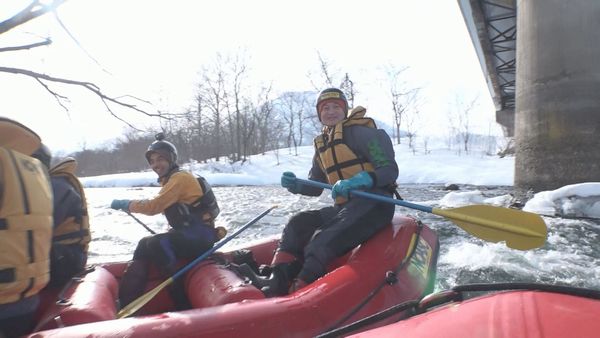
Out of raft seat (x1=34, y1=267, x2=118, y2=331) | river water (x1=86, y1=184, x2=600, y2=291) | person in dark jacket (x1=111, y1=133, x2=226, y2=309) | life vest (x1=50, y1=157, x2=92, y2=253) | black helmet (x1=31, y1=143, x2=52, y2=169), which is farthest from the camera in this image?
river water (x1=86, y1=184, x2=600, y2=291)

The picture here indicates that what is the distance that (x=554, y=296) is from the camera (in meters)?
1.28

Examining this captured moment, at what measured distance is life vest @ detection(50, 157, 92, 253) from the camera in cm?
300

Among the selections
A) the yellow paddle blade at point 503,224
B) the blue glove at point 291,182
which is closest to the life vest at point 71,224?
the blue glove at point 291,182

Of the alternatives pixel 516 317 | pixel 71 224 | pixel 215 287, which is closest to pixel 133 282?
pixel 71 224

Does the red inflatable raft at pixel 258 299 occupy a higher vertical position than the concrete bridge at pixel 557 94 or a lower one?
lower

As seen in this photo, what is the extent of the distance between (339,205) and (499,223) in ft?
4.27

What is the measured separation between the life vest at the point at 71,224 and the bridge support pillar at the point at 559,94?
8482 millimetres

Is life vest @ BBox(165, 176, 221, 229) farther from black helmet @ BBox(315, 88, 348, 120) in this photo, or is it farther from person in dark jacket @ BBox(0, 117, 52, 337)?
person in dark jacket @ BBox(0, 117, 52, 337)

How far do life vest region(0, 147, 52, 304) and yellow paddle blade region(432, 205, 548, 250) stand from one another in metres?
2.85

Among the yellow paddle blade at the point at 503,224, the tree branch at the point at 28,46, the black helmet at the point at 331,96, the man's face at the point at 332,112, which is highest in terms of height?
the tree branch at the point at 28,46

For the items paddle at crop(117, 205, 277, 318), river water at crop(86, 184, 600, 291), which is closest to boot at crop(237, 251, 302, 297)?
paddle at crop(117, 205, 277, 318)

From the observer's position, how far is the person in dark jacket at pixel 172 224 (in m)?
3.46

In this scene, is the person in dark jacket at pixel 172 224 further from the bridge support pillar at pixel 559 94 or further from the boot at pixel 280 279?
the bridge support pillar at pixel 559 94

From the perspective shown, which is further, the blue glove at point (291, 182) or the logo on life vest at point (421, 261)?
the blue glove at point (291, 182)
